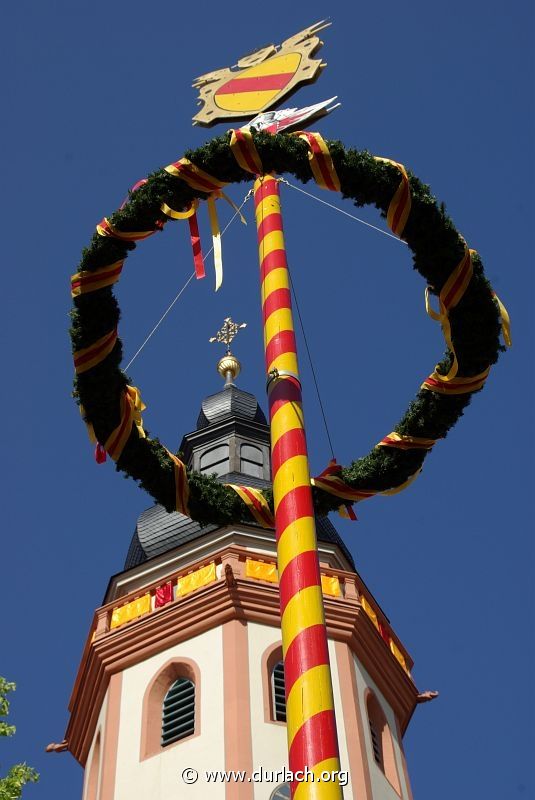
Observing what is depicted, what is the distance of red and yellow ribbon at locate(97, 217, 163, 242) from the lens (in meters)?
10.7

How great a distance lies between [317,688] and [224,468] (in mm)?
19634

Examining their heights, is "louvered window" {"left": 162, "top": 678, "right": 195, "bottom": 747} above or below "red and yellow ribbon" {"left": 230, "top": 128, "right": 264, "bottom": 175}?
above

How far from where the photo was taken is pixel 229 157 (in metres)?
10.9

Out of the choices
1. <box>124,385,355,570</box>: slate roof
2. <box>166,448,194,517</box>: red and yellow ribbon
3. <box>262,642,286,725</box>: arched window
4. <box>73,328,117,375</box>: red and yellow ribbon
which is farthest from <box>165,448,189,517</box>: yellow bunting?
<box>124,385,355,570</box>: slate roof

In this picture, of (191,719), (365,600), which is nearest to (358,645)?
(365,600)

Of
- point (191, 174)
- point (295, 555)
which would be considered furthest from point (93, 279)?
point (295, 555)

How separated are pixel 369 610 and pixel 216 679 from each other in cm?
353

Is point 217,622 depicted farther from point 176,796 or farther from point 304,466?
point 304,466

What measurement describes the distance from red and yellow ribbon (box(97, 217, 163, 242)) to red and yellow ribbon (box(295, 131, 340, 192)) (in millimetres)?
1448

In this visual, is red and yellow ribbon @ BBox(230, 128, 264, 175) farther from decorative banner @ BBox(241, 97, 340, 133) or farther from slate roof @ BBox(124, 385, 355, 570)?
slate roof @ BBox(124, 385, 355, 570)

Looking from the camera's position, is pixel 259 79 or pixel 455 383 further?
pixel 259 79

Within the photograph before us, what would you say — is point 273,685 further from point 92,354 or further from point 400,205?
point 400,205

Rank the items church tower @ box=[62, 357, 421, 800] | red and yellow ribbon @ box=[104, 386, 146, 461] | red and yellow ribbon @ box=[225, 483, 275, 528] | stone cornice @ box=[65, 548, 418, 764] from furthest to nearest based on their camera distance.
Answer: stone cornice @ box=[65, 548, 418, 764] < church tower @ box=[62, 357, 421, 800] < red and yellow ribbon @ box=[225, 483, 275, 528] < red and yellow ribbon @ box=[104, 386, 146, 461]

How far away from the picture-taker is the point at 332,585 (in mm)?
21297
